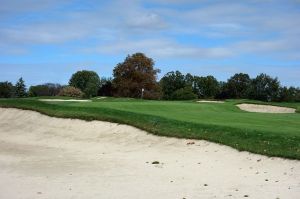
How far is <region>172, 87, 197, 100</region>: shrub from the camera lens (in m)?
97.2

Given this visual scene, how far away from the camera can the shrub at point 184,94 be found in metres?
97.2

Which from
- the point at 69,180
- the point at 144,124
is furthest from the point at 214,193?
the point at 144,124

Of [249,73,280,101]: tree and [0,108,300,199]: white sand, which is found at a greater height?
[249,73,280,101]: tree

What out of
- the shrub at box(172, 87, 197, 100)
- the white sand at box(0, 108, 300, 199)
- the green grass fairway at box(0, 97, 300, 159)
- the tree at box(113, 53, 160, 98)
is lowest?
the white sand at box(0, 108, 300, 199)

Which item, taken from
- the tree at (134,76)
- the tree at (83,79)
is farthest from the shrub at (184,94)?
the tree at (83,79)

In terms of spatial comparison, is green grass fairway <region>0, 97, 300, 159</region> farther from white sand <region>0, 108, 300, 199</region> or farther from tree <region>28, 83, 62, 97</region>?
tree <region>28, 83, 62, 97</region>

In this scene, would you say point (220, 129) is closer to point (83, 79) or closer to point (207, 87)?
point (207, 87)

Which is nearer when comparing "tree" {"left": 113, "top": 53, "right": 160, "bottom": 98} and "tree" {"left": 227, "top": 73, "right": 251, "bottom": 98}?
"tree" {"left": 113, "top": 53, "right": 160, "bottom": 98}

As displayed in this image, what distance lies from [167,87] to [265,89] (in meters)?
24.4

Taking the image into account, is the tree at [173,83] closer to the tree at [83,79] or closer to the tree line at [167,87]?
the tree line at [167,87]

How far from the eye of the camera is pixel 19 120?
26047 mm

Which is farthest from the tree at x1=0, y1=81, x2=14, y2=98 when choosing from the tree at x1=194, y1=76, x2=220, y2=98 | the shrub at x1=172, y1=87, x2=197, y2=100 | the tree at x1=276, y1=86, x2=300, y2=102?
the tree at x1=276, y1=86, x2=300, y2=102

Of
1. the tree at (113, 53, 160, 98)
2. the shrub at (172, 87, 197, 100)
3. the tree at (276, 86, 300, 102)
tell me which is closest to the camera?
the tree at (113, 53, 160, 98)

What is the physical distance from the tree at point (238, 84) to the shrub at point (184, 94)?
24.4ft
